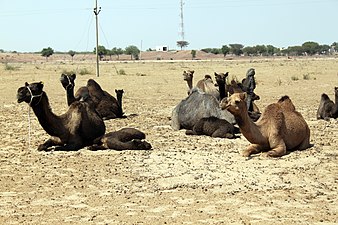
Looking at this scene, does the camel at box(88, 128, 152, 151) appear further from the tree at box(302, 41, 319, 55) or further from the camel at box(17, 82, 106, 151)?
the tree at box(302, 41, 319, 55)

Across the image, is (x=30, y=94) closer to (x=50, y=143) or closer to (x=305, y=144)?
(x=50, y=143)

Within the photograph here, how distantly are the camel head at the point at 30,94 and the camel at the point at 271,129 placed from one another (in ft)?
12.1

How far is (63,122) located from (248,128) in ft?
12.6

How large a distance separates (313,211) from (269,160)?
292 centimetres

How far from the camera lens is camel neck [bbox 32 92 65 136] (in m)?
11.5

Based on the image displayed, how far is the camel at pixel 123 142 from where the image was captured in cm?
1147

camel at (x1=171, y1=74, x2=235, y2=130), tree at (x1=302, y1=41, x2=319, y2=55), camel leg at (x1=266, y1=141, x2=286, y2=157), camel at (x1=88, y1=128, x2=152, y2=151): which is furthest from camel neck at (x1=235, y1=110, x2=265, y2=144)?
tree at (x1=302, y1=41, x2=319, y2=55)

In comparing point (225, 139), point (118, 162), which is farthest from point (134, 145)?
point (225, 139)

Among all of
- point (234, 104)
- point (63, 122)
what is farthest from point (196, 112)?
point (234, 104)

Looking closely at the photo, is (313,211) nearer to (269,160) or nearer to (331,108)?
(269,160)

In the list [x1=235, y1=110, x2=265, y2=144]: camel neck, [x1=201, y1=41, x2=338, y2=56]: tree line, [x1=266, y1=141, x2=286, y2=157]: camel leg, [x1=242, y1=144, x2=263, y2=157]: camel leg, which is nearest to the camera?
[x1=235, y1=110, x2=265, y2=144]: camel neck

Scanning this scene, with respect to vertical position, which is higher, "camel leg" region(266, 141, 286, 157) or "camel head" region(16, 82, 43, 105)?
"camel head" region(16, 82, 43, 105)

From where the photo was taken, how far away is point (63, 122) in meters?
11.9

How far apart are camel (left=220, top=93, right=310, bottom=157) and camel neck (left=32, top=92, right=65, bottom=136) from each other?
3.57m
